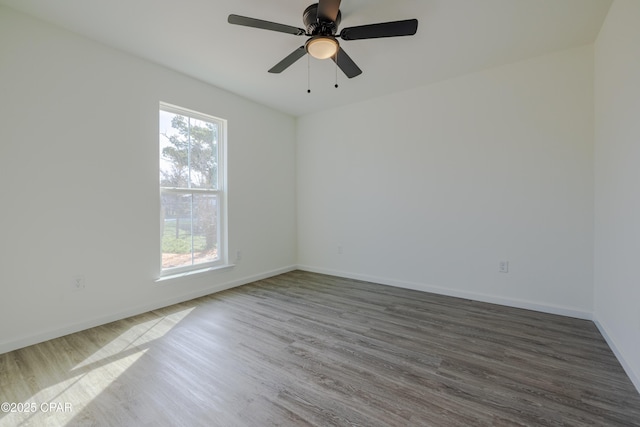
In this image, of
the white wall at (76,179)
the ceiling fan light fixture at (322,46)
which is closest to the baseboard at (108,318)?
the white wall at (76,179)

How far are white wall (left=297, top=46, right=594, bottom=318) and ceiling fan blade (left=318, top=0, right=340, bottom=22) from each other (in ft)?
6.80

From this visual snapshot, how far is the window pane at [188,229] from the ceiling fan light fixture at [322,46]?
2.28 meters

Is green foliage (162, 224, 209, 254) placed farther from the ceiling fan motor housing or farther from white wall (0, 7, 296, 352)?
the ceiling fan motor housing

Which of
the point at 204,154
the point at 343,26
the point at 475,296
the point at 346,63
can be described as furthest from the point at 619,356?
the point at 204,154

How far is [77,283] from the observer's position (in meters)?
2.45

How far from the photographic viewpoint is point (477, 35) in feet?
8.04

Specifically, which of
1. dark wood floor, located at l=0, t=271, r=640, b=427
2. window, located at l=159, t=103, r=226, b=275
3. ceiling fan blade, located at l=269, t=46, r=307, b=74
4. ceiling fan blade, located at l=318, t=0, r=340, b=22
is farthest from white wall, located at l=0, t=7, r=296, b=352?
ceiling fan blade, located at l=318, t=0, r=340, b=22

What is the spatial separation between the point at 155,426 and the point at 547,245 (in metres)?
3.59

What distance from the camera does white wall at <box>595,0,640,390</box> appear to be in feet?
5.65

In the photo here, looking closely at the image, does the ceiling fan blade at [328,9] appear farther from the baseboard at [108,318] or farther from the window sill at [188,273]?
the baseboard at [108,318]

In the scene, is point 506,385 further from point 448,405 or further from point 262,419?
point 262,419

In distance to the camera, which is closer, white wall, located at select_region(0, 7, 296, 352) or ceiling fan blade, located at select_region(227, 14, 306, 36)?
ceiling fan blade, located at select_region(227, 14, 306, 36)

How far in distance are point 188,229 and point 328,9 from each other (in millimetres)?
2779

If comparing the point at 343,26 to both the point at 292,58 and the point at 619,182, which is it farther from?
the point at 619,182
